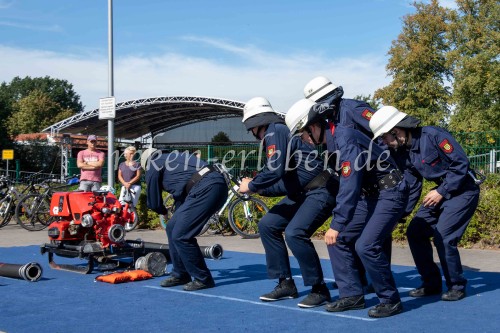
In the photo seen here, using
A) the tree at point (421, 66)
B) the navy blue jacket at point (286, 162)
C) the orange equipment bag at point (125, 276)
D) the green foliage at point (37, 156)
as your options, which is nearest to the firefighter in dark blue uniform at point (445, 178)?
the navy blue jacket at point (286, 162)

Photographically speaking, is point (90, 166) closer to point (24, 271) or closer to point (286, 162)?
point (24, 271)

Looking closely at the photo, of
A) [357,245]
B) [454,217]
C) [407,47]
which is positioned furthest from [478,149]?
[407,47]

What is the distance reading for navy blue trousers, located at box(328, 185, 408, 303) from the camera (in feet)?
19.7

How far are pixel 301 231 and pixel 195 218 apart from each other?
58.8 inches

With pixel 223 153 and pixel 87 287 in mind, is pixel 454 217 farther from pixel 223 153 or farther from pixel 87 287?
pixel 223 153

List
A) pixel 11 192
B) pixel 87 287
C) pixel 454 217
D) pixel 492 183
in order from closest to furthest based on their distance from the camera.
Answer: pixel 454 217, pixel 87 287, pixel 492 183, pixel 11 192

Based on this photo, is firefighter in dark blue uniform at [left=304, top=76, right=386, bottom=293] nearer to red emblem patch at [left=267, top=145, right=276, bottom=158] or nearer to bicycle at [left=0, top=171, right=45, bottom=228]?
red emblem patch at [left=267, top=145, right=276, bottom=158]

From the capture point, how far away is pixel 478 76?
1409 inches

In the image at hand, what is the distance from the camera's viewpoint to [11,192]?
15781 millimetres

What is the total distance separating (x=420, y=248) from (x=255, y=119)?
2.22 metres

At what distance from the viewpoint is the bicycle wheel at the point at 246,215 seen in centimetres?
1331

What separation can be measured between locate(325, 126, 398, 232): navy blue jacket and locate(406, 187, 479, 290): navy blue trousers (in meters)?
0.96

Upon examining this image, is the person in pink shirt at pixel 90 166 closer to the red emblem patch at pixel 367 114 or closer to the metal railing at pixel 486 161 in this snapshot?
the metal railing at pixel 486 161

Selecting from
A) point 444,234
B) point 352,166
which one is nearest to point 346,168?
point 352,166
